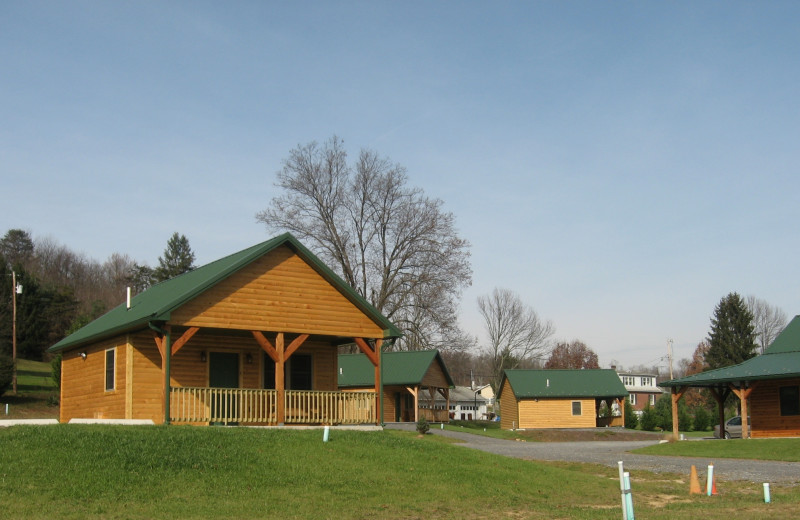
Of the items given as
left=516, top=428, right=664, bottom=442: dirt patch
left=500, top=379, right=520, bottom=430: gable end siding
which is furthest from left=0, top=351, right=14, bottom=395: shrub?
left=500, top=379, right=520, bottom=430: gable end siding

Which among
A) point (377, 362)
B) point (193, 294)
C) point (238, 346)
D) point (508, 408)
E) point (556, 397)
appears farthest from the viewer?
point (508, 408)

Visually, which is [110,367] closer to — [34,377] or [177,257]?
[34,377]

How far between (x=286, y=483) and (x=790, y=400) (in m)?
26.3

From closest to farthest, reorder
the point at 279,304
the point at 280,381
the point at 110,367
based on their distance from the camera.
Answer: the point at 280,381 → the point at 279,304 → the point at 110,367

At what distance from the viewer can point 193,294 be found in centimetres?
2127

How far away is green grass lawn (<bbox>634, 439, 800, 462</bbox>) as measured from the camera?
28114 mm

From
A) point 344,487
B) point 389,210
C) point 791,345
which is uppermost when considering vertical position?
point 389,210

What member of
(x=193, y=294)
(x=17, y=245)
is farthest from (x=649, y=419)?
(x=17, y=245)

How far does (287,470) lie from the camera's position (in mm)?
15875

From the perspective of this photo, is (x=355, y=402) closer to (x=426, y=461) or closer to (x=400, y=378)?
(x=426, y=461)

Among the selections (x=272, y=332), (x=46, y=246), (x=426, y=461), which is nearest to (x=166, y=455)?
(x=426, y=461)

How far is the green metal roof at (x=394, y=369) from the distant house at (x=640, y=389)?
4348 centimetres

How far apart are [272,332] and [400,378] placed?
27772mm

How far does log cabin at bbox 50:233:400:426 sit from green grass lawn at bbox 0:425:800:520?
11.7 feet
